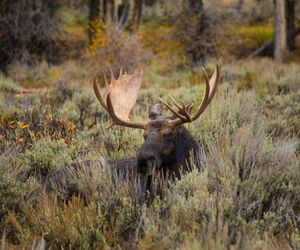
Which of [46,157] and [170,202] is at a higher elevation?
[170,202]

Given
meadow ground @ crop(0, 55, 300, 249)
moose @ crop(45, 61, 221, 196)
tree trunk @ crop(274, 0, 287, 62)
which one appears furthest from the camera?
tree trunk @ crop(274, 0, 287, 62)

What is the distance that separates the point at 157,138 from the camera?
16.4 ft

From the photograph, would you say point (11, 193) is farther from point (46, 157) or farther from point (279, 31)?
point (279, 31)

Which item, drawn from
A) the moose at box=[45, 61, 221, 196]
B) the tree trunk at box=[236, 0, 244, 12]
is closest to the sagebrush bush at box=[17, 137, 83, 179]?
the moose at box=[45, 61, 221, 196]

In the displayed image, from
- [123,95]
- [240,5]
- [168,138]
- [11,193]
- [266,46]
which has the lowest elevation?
[11,193]

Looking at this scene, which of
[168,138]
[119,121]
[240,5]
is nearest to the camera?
[168,138]

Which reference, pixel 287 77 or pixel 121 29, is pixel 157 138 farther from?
pixel 121 29

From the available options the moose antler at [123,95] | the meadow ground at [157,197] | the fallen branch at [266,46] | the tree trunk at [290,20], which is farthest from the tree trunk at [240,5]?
the moose antler at [123,95]

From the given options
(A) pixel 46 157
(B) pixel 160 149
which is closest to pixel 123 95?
(A) pixel 46 157

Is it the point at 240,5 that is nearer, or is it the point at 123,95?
the point at 123,95

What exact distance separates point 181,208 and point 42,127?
13.1 feet

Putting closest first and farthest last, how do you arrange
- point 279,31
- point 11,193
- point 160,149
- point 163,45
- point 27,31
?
point 11,193 < point 160,149 < point 279,31 < point 27,31 < point 163,45

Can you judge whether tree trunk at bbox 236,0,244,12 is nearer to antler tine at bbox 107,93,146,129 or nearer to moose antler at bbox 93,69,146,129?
moose antler at bbox 93,69,146,129

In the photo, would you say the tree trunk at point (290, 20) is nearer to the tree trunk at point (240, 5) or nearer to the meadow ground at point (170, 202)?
the tree trunk at point (240, 5)
